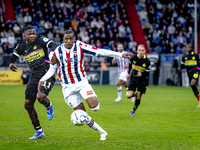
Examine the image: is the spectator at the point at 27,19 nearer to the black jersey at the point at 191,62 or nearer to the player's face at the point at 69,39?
the black jersey at the point at 191,62

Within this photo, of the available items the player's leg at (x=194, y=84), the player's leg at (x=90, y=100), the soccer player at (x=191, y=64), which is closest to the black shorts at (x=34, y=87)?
the player's leg at (x=90, y=100)

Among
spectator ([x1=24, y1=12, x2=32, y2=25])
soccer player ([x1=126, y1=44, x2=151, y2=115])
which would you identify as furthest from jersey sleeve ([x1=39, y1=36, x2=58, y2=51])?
spectator ([x1=24, y1=12, x2=32, y2=25])

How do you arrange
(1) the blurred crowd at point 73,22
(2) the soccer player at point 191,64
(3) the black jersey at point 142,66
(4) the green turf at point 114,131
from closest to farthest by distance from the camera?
1. (4) the green turf at point 114,131
2. (3) the black jersey at point 142,66
3. (2) the soccer player at point 191,64
4. (1) the blurred crowd at point 73,22

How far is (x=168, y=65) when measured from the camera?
22.7 m

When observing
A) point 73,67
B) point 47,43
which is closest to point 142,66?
point 47,43

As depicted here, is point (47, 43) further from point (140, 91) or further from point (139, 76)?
point (140, 91)

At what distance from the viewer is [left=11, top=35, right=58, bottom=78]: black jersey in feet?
21.8

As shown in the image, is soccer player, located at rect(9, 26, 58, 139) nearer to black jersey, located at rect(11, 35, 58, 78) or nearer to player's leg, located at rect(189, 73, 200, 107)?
black jersey, located at rect(11, 35, 58, 78)

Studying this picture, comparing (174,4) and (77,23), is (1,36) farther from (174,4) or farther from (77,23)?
(174,4)

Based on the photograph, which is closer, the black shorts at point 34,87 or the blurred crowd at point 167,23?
the black shorts at point 34,87

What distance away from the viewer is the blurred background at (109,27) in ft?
73.2

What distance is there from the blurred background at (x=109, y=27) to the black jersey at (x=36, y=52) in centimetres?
1545

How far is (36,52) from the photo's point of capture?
6.68 meters

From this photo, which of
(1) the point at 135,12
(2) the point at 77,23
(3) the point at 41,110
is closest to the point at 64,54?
(3) the point at 41,110
